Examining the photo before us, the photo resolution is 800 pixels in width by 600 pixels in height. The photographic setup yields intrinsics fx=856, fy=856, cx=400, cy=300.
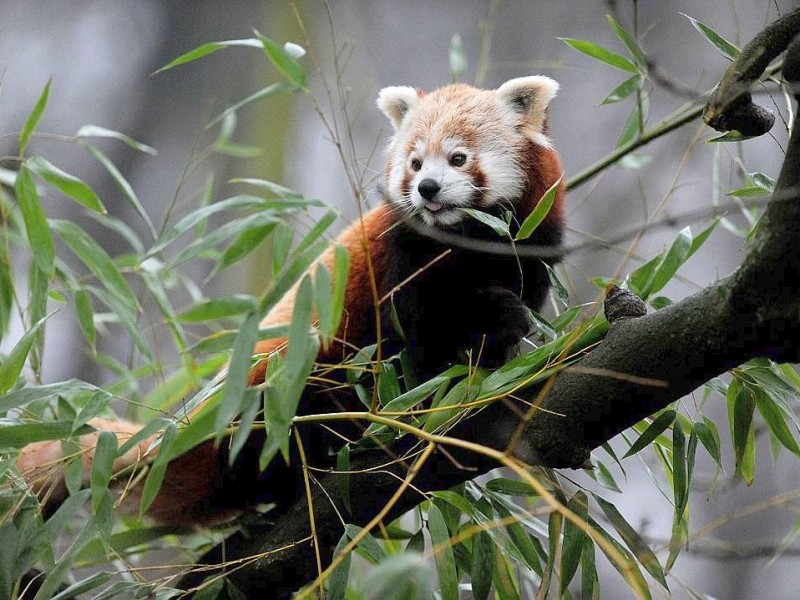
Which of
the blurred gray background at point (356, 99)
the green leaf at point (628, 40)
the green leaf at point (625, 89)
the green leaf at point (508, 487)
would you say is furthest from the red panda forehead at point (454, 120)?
the blurred gray background at point (356, 99)

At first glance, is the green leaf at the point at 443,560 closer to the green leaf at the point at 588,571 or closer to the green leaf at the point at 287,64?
the green leaf at the point at 588,571

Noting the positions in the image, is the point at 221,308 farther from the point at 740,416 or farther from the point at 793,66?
the point at 740,416

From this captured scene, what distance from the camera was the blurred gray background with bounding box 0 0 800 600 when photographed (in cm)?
577

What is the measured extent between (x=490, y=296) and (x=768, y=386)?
70 cm

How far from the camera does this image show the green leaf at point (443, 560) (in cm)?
168

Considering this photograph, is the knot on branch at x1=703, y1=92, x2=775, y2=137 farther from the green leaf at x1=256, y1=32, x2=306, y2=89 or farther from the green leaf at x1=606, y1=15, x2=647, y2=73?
the green leaf at x1=256, y1=32, x2=306, y2=89

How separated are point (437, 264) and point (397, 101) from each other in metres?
0.63

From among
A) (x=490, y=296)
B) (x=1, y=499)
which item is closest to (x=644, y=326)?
(x=490, y=296)

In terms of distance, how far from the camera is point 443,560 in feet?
5.60

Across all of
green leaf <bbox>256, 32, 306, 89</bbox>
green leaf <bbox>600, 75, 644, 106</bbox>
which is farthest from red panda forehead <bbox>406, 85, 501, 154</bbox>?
green leaf <bbox>256, 32, 306, 89</bbox>

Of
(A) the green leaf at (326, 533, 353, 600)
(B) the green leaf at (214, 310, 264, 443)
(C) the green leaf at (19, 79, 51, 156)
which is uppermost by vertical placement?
(C) the green leaf at (19, 79, 51, 156)

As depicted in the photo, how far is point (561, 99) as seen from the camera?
696 cm

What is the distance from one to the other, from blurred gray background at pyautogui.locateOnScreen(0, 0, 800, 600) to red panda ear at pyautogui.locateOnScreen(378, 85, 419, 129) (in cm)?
242

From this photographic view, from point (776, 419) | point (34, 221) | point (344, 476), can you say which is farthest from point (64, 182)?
point (776, 419)
